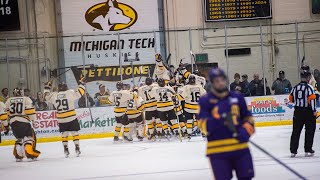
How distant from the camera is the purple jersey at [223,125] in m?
5.32

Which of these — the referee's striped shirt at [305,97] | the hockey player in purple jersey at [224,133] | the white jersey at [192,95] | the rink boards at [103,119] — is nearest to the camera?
the hockey player in purple jersey at [224,133]

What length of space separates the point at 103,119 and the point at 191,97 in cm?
391

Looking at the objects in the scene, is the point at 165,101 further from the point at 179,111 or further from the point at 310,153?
the point at 310,153

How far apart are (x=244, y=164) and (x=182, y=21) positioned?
16016mm

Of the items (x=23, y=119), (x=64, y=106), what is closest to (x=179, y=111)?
(x=64, y=106)

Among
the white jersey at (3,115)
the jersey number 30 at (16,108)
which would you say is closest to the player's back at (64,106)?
the jersey number 30 at (16,108)

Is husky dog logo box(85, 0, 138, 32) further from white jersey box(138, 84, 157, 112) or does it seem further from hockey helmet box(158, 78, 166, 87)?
hockey helmet box(158, 78, 166, 87)

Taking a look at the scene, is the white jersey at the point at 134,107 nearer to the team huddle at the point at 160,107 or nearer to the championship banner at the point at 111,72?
the team huddle at the point at 160,107

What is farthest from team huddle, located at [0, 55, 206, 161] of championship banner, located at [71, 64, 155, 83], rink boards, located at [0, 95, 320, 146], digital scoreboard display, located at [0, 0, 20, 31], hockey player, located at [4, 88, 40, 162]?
digital scoreboard display, located at [0, 0, 20, 31]

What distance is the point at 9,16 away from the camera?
2039cm

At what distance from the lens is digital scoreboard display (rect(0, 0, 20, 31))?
66.4 ft

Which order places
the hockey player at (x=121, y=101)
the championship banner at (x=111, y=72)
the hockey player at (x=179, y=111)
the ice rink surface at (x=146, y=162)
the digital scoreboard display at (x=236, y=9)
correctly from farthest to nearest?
the digital scoreboard display at (x=236, y=9)
the championship banner at (x=111, y=72)
the hockey player at (x=121, y=101)
the hockey player at (x=179, y=111)
the ice rink surface at (x=146, y=162)

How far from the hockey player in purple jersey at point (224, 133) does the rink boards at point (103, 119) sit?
1259 cm

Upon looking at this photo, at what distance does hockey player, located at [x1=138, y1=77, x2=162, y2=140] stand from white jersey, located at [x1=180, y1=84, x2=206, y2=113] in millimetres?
1212
